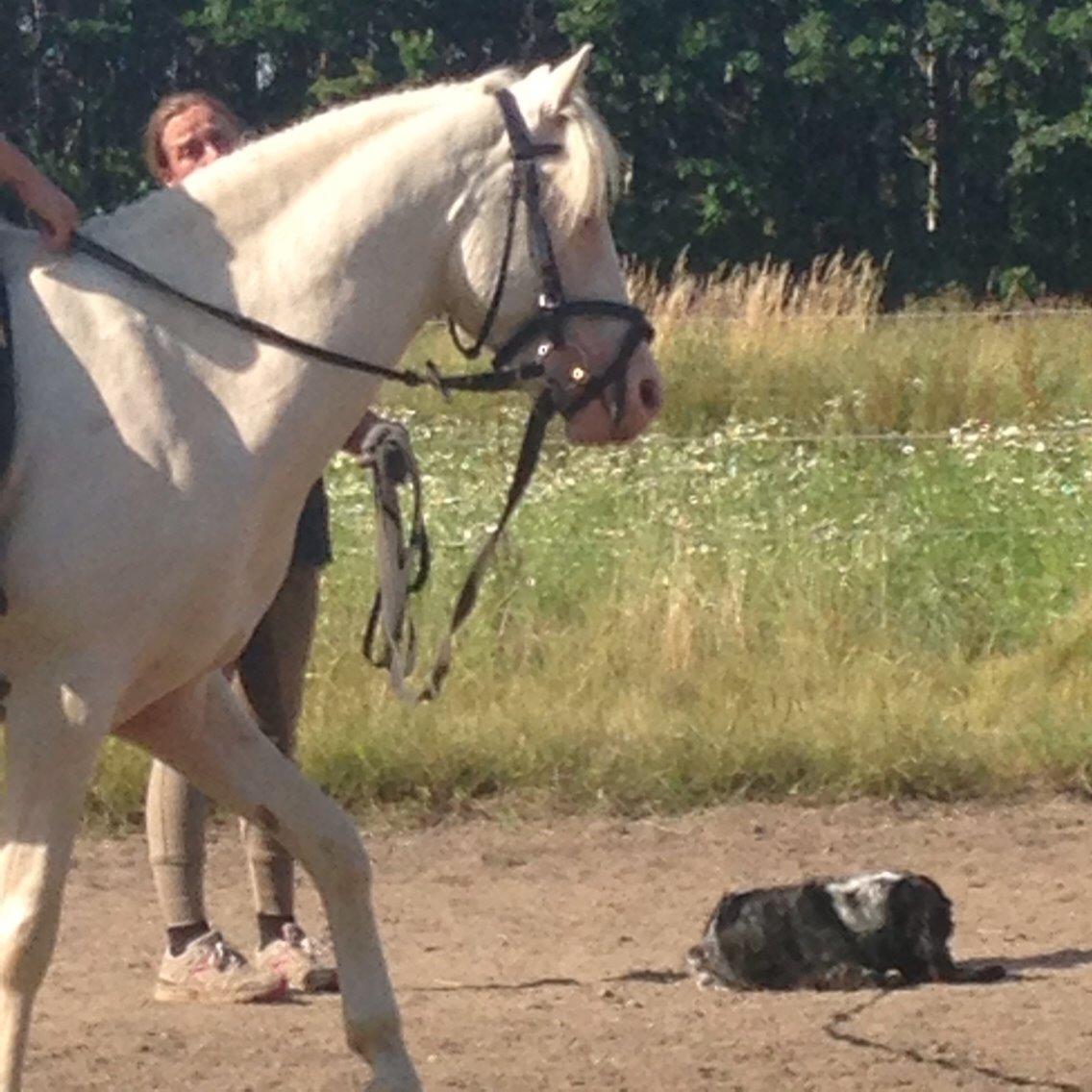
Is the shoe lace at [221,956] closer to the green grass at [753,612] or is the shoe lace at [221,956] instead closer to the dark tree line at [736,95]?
→ the green grass at [753,612]

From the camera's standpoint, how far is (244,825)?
244 inches

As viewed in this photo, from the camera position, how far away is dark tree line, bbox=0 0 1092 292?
33188 mm

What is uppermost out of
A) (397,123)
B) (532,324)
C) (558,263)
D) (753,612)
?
(397,123)

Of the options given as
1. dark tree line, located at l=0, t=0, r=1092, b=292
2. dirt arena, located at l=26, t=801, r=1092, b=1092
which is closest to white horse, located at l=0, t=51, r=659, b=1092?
dirt arena, located at l=26, t=801, r=1092, b=1092

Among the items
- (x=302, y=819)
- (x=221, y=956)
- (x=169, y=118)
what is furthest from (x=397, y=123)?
(x=221, y=956)

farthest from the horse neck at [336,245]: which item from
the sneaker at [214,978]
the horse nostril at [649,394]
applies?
the sneaker at [214,978]

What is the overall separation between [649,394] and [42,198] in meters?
1.16

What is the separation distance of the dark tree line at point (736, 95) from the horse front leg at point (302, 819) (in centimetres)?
2802

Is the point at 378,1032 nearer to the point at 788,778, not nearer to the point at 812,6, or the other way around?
the point at 788,778

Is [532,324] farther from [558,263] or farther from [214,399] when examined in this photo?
[214,399]

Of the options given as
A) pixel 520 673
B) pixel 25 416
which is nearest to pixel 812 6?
pixel 520 673

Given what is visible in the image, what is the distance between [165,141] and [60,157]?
29.0 metres

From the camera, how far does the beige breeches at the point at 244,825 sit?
6176 millimetres

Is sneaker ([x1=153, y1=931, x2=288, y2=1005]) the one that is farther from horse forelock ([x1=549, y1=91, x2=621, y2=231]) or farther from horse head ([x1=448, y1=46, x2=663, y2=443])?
horse forelock ([x1=549, y1=91, x2=621, y2=231])
